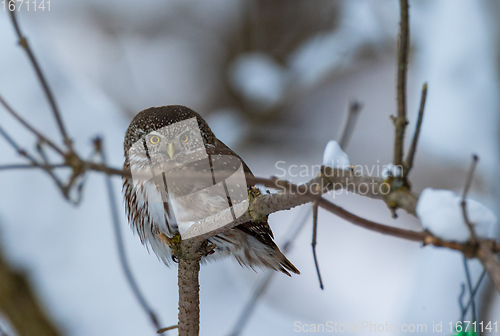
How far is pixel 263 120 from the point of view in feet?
22.0

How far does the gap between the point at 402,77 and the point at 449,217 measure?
0.38 m

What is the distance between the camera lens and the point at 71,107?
5473mm

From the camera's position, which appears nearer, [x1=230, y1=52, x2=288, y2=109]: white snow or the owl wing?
the owl wing

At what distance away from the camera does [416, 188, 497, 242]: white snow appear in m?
0.79

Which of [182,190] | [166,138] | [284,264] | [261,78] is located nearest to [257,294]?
[182,190]

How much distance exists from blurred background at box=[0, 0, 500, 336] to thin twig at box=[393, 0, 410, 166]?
194 centimetres

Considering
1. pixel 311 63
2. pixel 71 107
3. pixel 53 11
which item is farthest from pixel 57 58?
pixel 311 63

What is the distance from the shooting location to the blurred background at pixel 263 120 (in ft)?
14.6

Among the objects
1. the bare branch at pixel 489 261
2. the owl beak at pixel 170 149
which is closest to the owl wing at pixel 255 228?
the owl beak at pixel 170 149

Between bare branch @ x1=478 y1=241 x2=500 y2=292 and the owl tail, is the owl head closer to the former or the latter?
the owl tail

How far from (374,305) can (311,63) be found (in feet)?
11.8

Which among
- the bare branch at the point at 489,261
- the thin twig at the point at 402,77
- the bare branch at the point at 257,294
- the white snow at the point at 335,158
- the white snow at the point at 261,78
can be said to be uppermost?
the thin twig at the point at 402,77

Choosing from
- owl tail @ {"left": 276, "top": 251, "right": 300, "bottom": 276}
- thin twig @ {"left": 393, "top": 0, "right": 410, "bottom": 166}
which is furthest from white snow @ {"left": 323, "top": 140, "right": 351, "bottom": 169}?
owl tail @ {"left": 276, "top": 251, "right": 300, "bottom": 276}

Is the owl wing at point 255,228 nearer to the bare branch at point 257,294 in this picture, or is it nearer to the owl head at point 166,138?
the owl head at point 166,138
